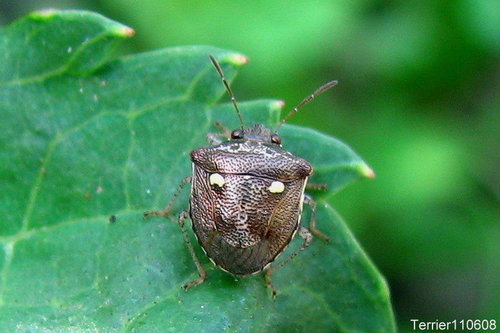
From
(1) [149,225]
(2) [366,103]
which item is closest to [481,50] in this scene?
(2) [366,103]

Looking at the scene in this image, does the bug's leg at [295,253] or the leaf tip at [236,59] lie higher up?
the leaf tip at [236,59]

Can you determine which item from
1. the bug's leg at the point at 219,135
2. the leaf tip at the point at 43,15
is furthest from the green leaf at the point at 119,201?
the bug's leg at the point at 219,135

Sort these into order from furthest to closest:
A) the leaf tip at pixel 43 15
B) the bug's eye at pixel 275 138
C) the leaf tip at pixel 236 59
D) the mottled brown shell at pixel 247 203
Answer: the bug's eye at pixel 275 138 → the mottled brown shell at pixel 247 203 → the leaf tip at pixel 236 59 → the leaf tip at pixel 43 15

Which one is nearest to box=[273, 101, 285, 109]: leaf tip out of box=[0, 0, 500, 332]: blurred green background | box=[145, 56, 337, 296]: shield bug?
box=[145, 56, 337, 296]: shield bug

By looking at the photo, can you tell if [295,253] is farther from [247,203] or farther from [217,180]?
[217,180]

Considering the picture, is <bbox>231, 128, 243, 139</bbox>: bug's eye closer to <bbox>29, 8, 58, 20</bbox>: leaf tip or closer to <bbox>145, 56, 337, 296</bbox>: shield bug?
<bbox>145, 56, 337, 296</bbox>: shield bug

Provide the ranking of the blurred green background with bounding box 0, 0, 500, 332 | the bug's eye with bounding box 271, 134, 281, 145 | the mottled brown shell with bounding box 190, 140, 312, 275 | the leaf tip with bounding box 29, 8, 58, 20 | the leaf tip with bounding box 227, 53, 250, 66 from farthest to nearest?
the blurred green background with bounding box 0, 0, 500, 332 < the bug's eye with bounding box 271, 134, 281, 145 < the mottled brown shell with bounding box 190, 140, 312, 275 < the leaf tip with bounding box 227, 53, 250, 66 < the leaf tip with bounding box 29, 8, 58, 20

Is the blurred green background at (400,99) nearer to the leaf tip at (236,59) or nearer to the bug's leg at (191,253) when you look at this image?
the leaf tip at (236,59)

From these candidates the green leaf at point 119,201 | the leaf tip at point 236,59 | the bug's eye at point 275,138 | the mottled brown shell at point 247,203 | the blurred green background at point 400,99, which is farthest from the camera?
the blurred green background at point 400,99
